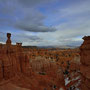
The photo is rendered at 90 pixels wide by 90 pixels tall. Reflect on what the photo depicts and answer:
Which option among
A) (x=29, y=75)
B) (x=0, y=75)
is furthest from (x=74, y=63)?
(x=0, y=75)

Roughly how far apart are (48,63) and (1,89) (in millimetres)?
30928

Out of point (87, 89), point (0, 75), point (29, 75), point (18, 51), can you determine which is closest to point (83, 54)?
point (87, 89)

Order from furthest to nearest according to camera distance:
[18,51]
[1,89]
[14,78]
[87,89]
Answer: [18,51]
[14,78]
[1,89]
[87,89]

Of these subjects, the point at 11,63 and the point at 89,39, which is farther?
the point at 11,63

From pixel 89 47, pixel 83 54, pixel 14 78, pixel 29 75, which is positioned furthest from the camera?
pixel 29 75

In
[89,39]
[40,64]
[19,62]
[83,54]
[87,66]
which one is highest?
[89,39]

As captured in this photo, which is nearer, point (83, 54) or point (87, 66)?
point (87, 66)

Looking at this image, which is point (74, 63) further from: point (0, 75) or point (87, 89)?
point (87, 89)

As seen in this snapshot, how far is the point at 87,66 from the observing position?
6.71 meters

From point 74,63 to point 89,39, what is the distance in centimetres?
3861

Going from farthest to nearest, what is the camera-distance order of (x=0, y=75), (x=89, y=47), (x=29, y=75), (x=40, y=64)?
(x=40, y=64) < (x=29, y=75) < (x=0, y=75) < (x=89, y=47)

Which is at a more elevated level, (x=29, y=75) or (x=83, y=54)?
(x=83, y=54)

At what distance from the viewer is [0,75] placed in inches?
684

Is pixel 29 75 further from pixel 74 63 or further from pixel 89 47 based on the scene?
pixel 74 63
